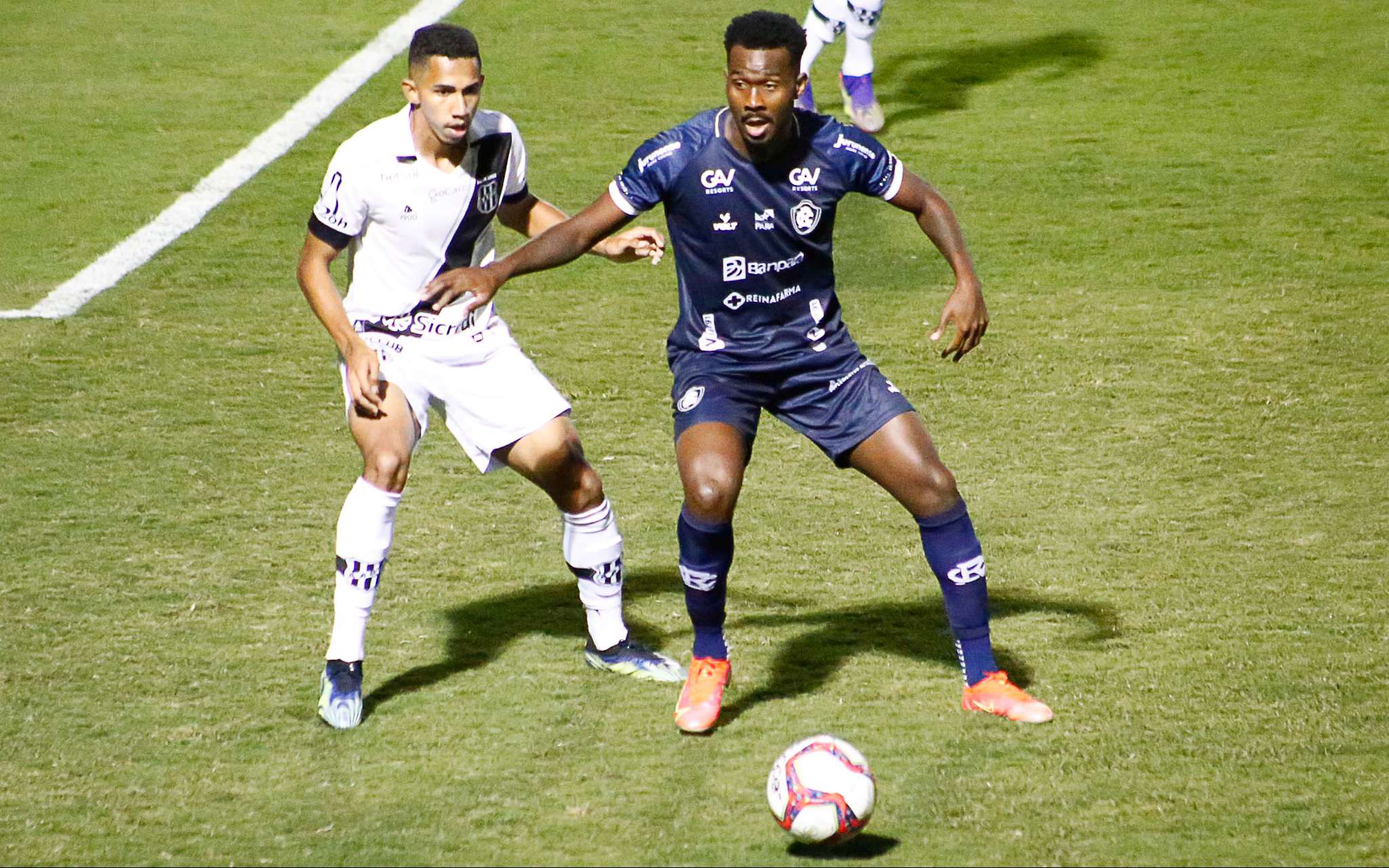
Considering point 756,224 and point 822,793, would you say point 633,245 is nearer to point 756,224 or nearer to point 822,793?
point 756,224

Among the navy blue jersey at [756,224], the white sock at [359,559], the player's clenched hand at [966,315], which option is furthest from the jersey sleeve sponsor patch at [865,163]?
the white sock at [359,559]

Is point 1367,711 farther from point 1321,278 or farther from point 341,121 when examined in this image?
point 341,121

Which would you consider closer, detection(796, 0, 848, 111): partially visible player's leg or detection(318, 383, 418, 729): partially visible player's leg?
detection(318, 383, 418, 729): partially visible player's leg

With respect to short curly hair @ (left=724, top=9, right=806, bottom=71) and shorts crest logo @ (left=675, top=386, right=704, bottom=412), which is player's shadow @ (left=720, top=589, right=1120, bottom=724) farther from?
short curly hair @ (left=724, top=9, right=806, bottom=71)

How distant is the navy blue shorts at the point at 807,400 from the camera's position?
558 cm

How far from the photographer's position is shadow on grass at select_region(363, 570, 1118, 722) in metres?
6.04

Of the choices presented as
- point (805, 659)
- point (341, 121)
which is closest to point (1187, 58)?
point (341, 121)

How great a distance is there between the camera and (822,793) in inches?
186

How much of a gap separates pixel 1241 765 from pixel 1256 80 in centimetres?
998

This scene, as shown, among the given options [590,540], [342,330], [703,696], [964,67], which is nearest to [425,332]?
[342,330]

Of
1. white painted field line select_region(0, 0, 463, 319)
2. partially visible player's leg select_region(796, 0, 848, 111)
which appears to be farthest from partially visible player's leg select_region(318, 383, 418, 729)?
partially visible player's leg select_region(796, 0, 848, 111)

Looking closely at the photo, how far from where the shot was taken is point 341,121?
44.2ft

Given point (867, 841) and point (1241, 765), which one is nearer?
point (867, 841)

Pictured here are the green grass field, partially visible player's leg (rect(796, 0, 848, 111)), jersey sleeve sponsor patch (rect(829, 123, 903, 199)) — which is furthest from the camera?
partially visible player's leg (rect(796, 0, 848, 111))
